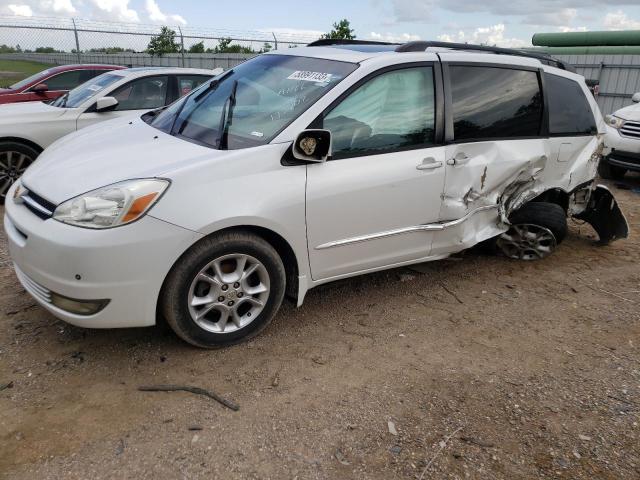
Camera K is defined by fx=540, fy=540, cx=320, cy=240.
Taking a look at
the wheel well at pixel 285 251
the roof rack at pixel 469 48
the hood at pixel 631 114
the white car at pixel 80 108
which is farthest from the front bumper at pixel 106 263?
the hood at pixel 631 114

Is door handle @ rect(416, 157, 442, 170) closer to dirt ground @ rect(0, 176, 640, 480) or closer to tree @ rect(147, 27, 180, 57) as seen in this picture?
dirt ground @ rect(0, 176, 640, 480)

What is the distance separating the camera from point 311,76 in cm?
362

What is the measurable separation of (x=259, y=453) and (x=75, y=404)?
1030 mm

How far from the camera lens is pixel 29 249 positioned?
116 inches

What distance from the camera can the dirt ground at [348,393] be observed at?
2.48 m

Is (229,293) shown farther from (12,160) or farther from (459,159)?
(12,160)

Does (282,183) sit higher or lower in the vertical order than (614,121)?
higher

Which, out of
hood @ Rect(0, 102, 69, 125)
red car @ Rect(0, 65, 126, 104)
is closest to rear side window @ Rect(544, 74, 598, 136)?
hood @ Rect(0, 102, 69, 125)

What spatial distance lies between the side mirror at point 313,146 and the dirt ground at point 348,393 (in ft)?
3.83

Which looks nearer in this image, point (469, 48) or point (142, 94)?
point (469, 48)

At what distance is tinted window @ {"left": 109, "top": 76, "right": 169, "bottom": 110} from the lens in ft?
22.6

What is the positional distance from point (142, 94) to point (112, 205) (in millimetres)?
4634

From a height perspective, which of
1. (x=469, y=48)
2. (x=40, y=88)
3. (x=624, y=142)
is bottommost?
(x=624, y=142)

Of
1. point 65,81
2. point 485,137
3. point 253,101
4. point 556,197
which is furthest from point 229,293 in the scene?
point 65,81
